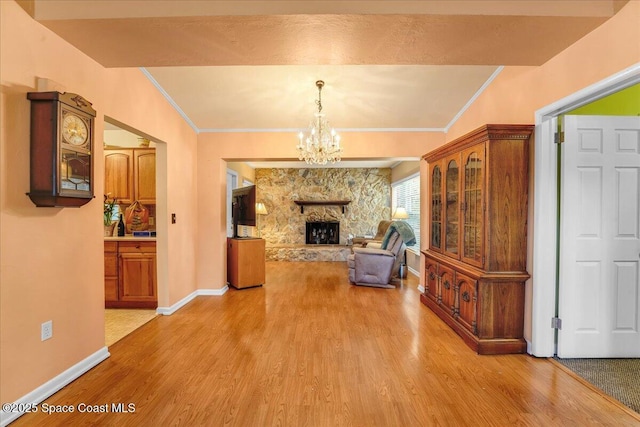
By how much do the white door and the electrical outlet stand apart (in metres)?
4.04

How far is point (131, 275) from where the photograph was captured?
3.92 meters

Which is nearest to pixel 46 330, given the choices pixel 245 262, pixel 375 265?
pixel 245 262

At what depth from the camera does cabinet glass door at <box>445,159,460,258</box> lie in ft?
11.1

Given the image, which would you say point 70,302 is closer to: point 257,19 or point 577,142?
point 257,19

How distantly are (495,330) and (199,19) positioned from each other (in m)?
3.46

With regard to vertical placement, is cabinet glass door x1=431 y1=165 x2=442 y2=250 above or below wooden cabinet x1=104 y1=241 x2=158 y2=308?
above

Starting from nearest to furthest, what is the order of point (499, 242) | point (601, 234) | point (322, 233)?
point (601, 234)
point (499, 242)
point (322, 233)

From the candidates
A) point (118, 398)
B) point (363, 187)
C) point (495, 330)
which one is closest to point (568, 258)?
point (495, 330)

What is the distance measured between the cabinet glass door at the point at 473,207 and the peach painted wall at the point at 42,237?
11.4 ft

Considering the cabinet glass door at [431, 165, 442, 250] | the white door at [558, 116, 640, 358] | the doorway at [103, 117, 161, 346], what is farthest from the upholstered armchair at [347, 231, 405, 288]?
the doorway at [103, 117, 161, 346]

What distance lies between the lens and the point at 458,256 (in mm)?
3305

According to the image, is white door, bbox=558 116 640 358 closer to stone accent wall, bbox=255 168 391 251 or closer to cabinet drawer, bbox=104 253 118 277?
cabinet drawer, bbox=104 253 118 277

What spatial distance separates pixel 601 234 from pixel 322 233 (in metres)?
6.63

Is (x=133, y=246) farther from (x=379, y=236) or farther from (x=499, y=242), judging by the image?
(x=379, y=236)
